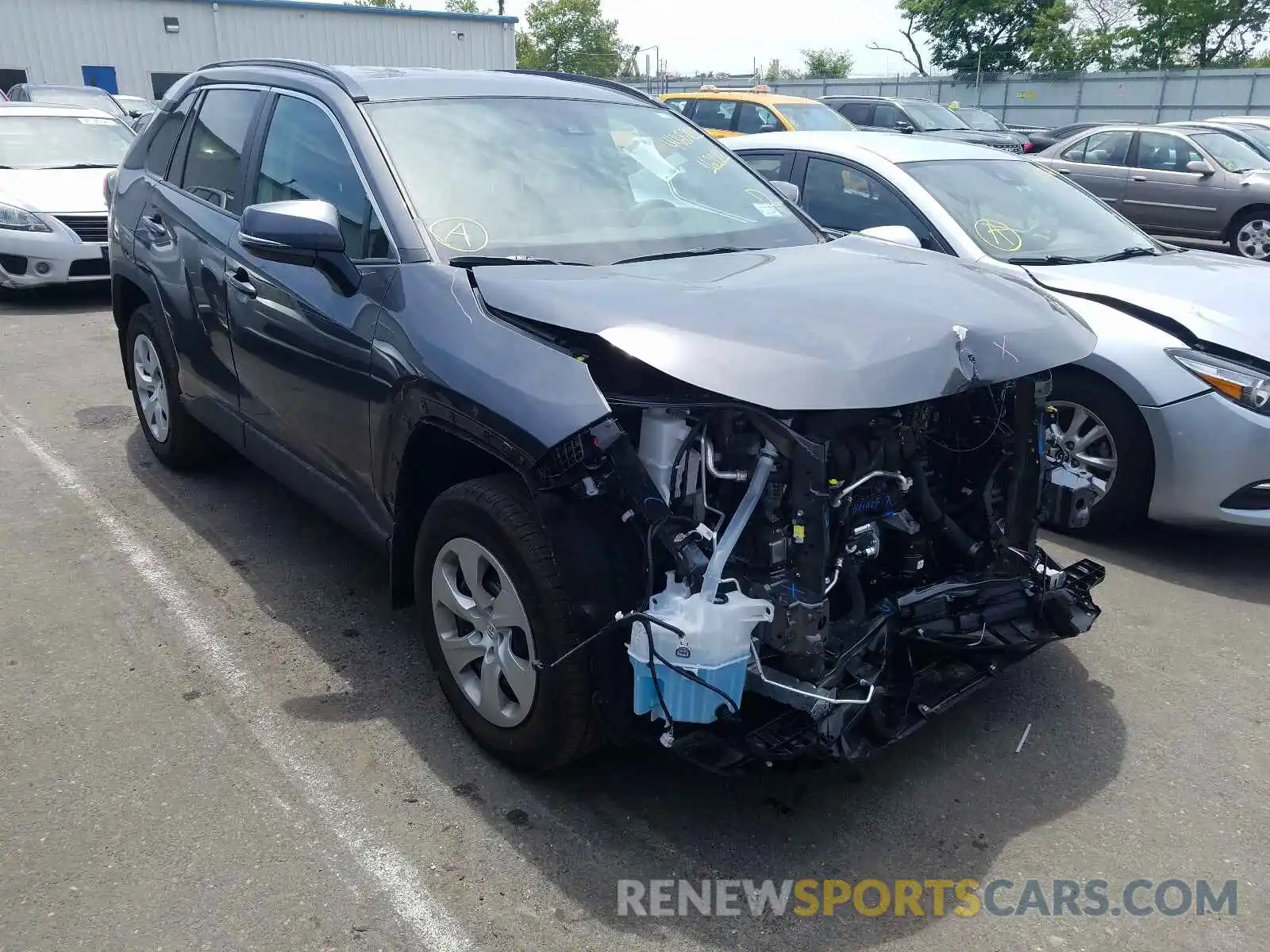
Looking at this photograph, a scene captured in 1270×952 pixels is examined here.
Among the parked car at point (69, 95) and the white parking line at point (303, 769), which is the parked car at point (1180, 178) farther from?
the parked car at point (69, 95)

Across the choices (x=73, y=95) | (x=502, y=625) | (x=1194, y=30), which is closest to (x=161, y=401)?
(x=502, y=625)

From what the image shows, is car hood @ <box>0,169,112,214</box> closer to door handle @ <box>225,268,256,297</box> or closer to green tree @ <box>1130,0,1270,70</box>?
door handle @ <box>225,268,256,297</box>

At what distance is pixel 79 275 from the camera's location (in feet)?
32.0

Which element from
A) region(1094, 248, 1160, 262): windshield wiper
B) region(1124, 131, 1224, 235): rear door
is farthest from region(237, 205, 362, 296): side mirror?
region(1124, 131, 1224, 235): rear door

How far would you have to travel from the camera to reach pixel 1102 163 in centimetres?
1388

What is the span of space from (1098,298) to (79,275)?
8747mm

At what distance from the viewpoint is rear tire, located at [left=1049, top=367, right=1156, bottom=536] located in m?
4.57

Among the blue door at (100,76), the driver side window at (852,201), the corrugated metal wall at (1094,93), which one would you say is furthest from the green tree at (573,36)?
the driver side window at (852,201)

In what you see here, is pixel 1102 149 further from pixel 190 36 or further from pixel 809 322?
pixel 190 36

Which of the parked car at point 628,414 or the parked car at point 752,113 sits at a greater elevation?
the parked car at point 752,113

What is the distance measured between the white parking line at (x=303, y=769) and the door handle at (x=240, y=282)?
123 cm

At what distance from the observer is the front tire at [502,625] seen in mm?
2762

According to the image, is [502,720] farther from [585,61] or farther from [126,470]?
[585,61]

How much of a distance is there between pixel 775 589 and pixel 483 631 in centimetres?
90
